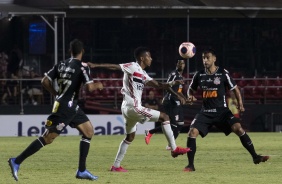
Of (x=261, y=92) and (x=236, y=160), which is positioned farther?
(x=261, y=92)

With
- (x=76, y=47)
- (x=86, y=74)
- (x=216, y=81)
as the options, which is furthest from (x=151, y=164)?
(x=76, y=47)

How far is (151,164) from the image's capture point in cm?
2002

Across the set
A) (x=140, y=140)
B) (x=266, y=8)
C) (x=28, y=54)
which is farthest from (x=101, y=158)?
(x=28, y=54)

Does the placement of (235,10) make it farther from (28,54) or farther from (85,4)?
(28,54)

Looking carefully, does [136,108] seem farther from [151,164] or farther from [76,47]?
[76,47]

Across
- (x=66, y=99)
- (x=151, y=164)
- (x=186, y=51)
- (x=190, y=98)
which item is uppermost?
(x=186, y=51)

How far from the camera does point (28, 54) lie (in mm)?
40125

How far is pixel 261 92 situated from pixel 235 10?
3.17 m

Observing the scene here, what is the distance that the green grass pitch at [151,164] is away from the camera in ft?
53.9

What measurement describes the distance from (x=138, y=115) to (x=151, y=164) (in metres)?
2.12

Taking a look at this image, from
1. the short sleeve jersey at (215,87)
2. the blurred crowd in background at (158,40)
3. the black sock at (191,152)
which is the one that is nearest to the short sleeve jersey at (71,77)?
the black sock at (191,152)

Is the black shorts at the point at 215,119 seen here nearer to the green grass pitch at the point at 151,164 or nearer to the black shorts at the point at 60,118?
the green grass pitch at the point at 151,164

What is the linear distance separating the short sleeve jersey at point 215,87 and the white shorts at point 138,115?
4.06ft

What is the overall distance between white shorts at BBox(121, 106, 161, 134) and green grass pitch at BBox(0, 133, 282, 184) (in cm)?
87
